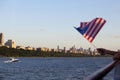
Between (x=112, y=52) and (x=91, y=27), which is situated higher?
(x=91, y=27)

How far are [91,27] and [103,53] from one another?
A: 4.65 ft

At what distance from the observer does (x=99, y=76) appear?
4906mm

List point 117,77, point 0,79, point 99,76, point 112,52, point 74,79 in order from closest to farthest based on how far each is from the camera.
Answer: point 99,76
point 117,77
point 112,52
point 74,79
point 0,79

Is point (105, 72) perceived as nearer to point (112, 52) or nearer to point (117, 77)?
point (117, 77)

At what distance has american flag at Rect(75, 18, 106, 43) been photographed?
26.2 feet

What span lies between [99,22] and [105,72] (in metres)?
3.07

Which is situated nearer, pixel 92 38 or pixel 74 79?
pixel 92 38

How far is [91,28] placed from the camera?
8.14 m

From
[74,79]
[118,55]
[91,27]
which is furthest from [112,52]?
[74,79]

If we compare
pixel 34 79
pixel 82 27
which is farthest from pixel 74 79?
pixel 82 27

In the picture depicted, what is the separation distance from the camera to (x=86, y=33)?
27.4 ft

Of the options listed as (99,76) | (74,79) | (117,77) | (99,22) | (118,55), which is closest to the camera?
(99,76)

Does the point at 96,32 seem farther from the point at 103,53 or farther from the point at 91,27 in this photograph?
the point at 103,53

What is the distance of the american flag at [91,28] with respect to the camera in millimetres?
8000
